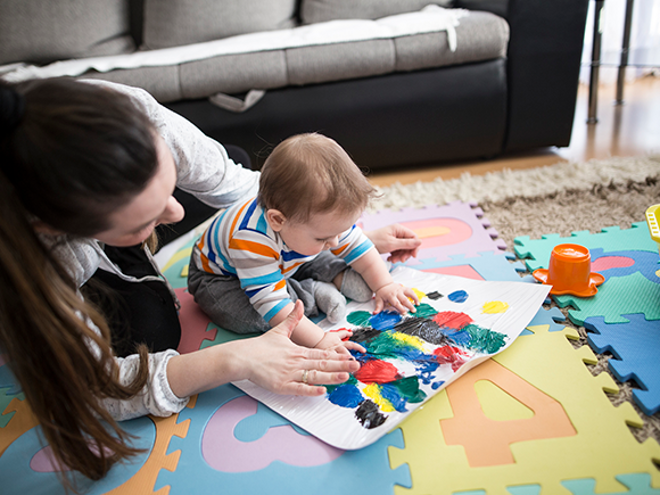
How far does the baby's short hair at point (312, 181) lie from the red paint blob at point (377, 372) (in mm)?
263

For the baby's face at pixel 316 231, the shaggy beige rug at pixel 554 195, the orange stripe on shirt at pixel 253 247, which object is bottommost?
the shaggy beige rug at pixel 554 195

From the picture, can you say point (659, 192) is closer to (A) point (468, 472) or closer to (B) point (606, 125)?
(B) point (606, 125)

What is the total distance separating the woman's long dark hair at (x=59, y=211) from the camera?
51cm

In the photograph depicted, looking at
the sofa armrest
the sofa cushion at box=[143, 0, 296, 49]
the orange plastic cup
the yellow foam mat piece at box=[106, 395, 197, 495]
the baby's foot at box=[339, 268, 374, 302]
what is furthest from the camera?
the sofa cushion at box=[143, 0, 296, 49]

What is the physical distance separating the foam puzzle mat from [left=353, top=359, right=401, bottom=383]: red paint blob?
0.24ft

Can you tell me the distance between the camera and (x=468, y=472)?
60 cm

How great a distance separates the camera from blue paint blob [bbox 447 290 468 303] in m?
0.90

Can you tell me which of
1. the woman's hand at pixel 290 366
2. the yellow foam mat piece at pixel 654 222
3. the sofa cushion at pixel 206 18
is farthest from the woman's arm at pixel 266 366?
the sofa cushion at pixel 206 18

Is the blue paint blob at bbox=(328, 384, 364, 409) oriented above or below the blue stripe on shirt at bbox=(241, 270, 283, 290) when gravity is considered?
below

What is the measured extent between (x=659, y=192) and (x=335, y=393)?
42.0 inches

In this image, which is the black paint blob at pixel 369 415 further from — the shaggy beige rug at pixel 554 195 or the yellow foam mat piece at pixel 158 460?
the shaggy beige rug at pixel 554 195

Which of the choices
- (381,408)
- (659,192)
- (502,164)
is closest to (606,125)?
(502,164)

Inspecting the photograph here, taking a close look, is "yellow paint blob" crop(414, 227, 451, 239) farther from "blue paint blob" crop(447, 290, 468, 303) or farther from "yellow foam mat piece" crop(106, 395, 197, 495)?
"yellow foam mat piece" crop(106, 395, 197, 495)

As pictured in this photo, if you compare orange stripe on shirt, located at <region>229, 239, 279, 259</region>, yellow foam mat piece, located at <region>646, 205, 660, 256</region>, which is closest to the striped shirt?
orange stripe on shirt, located at <region>229, 239, 279, 259</region>
